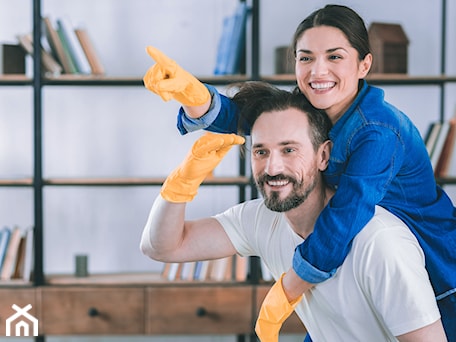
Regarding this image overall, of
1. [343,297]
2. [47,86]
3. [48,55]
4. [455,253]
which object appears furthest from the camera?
[47,86]

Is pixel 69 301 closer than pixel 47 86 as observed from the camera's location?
Yes

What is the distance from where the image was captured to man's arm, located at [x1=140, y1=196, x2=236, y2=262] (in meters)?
1.63

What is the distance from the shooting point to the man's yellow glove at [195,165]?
1513 millimetres

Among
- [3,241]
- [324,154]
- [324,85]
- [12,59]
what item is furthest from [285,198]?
[12,59]

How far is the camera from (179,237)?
168 centimetres

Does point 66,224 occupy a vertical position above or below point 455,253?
below

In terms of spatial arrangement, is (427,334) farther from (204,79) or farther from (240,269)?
(204,79)

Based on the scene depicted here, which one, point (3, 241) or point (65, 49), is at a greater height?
point (65, 49)

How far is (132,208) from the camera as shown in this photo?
3551mm

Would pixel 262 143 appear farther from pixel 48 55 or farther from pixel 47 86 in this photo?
pixel 47 86

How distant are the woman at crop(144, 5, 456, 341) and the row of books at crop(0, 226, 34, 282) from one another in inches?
70.1

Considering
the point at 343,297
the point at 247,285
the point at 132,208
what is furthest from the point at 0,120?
the point at 343,297

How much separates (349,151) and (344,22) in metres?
0.27

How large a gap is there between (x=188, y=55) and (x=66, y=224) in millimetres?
1011
